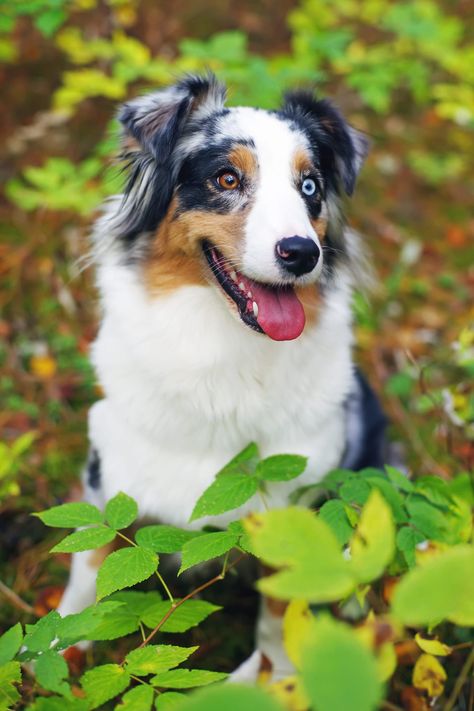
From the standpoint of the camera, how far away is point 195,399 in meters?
2.53

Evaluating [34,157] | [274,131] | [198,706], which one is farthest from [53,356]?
[198,706]

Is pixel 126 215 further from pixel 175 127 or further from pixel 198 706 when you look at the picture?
pixel 198 706

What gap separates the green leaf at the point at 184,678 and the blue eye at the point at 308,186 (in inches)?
66.2

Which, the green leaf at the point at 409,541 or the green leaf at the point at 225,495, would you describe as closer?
the green leaf at the point at 225,495

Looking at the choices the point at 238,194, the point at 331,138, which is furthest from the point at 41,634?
the point at 331,138

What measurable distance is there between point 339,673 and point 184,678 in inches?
31.0

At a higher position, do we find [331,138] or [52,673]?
[331,138]

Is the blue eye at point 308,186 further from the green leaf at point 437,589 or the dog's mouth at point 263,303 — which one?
the green leaf at point 437,589

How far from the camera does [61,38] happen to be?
4.61 m

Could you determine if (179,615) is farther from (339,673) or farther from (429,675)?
(339,673)

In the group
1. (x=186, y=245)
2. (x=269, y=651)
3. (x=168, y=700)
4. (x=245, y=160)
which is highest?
(x=245, y=160)

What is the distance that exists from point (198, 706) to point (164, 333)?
1823 millimetres

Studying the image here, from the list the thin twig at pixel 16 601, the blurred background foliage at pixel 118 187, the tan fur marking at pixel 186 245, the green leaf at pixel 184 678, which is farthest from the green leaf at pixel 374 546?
the thin twig at pixel 16 601

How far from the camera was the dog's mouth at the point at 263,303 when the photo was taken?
2324mm
